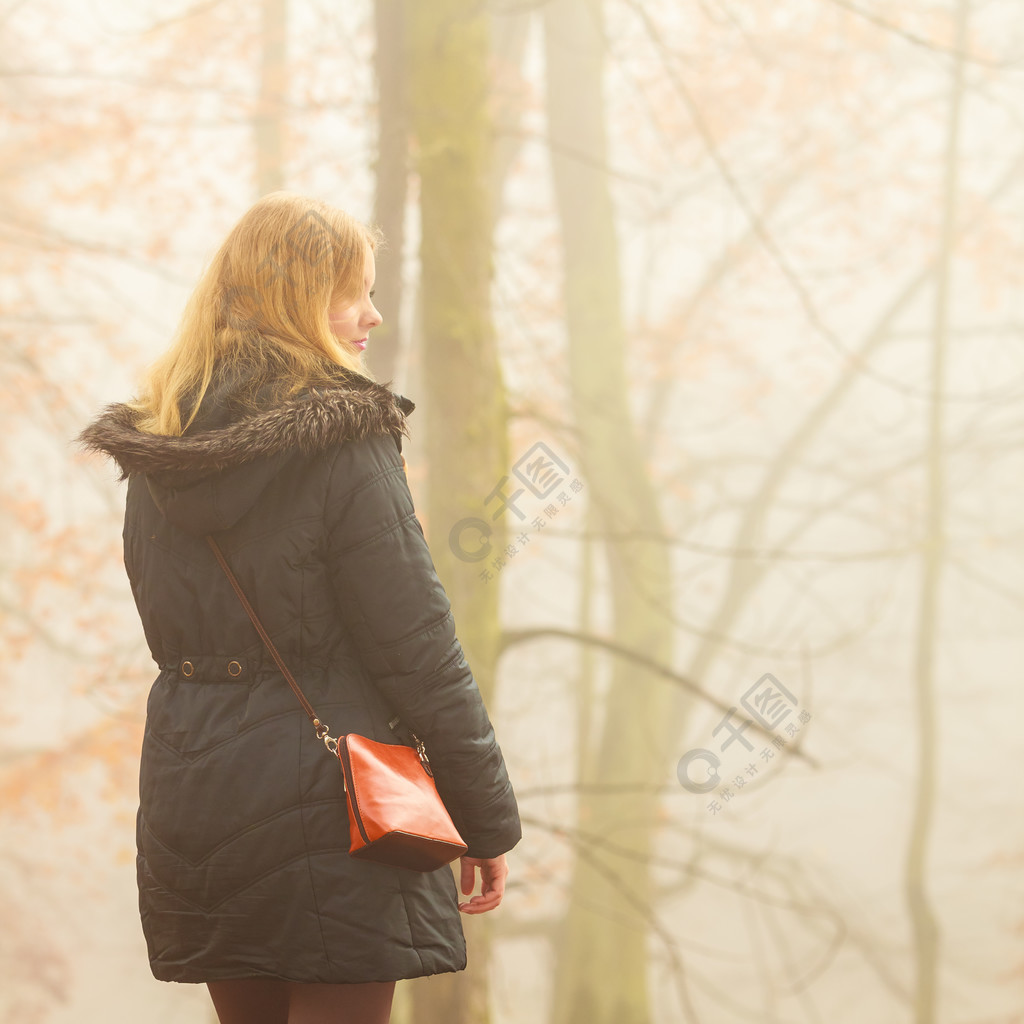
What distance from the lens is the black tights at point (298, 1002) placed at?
112 cm

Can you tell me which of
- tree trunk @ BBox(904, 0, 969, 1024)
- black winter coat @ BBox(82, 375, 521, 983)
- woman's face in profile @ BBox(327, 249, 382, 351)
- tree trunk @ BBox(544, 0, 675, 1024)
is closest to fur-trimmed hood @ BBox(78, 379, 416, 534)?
black winter coat @ BBox(82, 375, 521, 983)

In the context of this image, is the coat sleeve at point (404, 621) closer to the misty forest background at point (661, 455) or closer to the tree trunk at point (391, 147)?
the tree trunk at point (391, 147)

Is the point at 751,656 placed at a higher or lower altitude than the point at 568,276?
lower

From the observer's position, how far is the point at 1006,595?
5375mm

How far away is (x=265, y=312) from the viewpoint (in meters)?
1.17

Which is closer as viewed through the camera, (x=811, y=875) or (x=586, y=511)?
(x=586, y=511)

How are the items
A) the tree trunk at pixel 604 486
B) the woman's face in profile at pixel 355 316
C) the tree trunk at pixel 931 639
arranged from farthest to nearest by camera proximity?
the tree trunk at pixel 931 639
the tree trunk at pixel 604 486
the woman's face in profile at pixel 355 316

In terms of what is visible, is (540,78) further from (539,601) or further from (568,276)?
(539,601)

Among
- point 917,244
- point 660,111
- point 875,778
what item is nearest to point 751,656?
point 875,778

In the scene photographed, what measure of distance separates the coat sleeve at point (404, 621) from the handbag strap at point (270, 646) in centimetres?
8

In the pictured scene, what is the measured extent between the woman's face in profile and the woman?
34 millimetres

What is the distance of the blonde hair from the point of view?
1.15m

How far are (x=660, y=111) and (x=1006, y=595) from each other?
Result: 3259 mm

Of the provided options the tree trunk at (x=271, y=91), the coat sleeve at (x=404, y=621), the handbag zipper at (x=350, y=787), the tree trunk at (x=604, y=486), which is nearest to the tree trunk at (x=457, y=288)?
the coat sleeve at (x=404, y=621)
